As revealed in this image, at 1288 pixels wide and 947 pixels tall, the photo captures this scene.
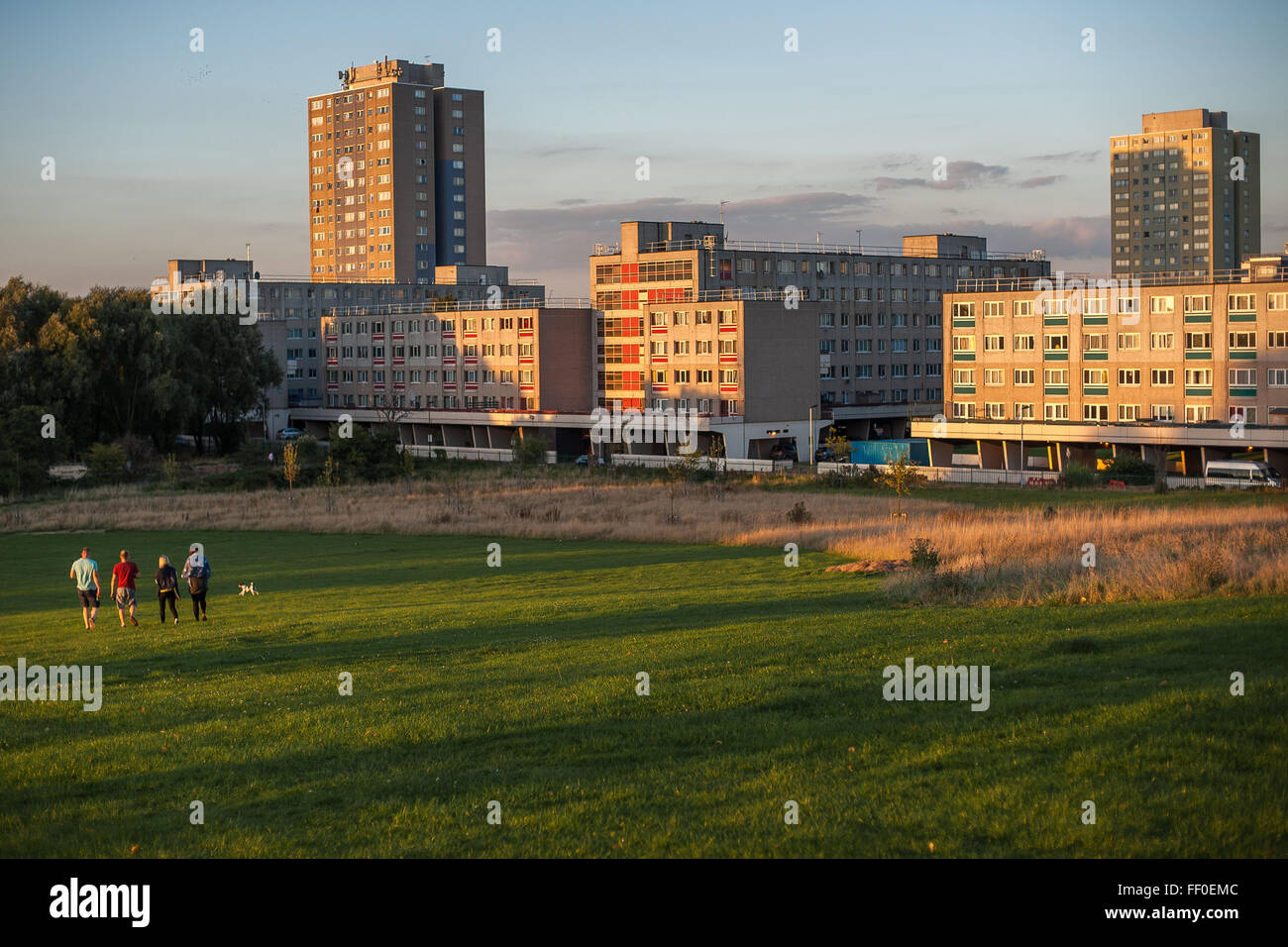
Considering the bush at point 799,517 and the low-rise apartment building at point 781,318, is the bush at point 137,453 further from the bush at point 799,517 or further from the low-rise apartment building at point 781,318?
the bush at point 799,517

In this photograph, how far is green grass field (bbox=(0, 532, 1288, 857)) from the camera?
1026cm

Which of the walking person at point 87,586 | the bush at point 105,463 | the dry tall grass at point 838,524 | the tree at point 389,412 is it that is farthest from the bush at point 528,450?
the walking person at point 87,586

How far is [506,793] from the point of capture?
1162 cm

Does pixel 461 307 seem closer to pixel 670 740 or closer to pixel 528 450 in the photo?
pixel 528 450

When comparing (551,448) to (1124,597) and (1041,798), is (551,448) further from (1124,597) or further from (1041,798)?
(1041,798)

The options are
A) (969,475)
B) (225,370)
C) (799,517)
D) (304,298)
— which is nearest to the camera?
(799,517)

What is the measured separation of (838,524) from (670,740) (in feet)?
108

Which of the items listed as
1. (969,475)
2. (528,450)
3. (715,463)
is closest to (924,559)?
(969,475)

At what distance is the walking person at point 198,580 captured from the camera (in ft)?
87.7

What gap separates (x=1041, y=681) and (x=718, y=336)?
290 feet

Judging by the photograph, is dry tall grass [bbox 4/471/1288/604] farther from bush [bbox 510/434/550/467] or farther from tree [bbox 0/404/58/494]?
bush [bbox 510/434/550/467]

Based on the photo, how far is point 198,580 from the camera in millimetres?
26688

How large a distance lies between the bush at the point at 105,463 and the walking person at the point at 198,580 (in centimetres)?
5221

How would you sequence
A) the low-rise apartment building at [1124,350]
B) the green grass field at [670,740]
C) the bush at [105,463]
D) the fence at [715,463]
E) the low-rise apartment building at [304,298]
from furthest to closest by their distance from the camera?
the low-rise apartment building at [304,298] < the low-rise apartment building at [1124,350] < the fence at [715,463] < the bush at [105,463] < the green grass field at [670,740]
